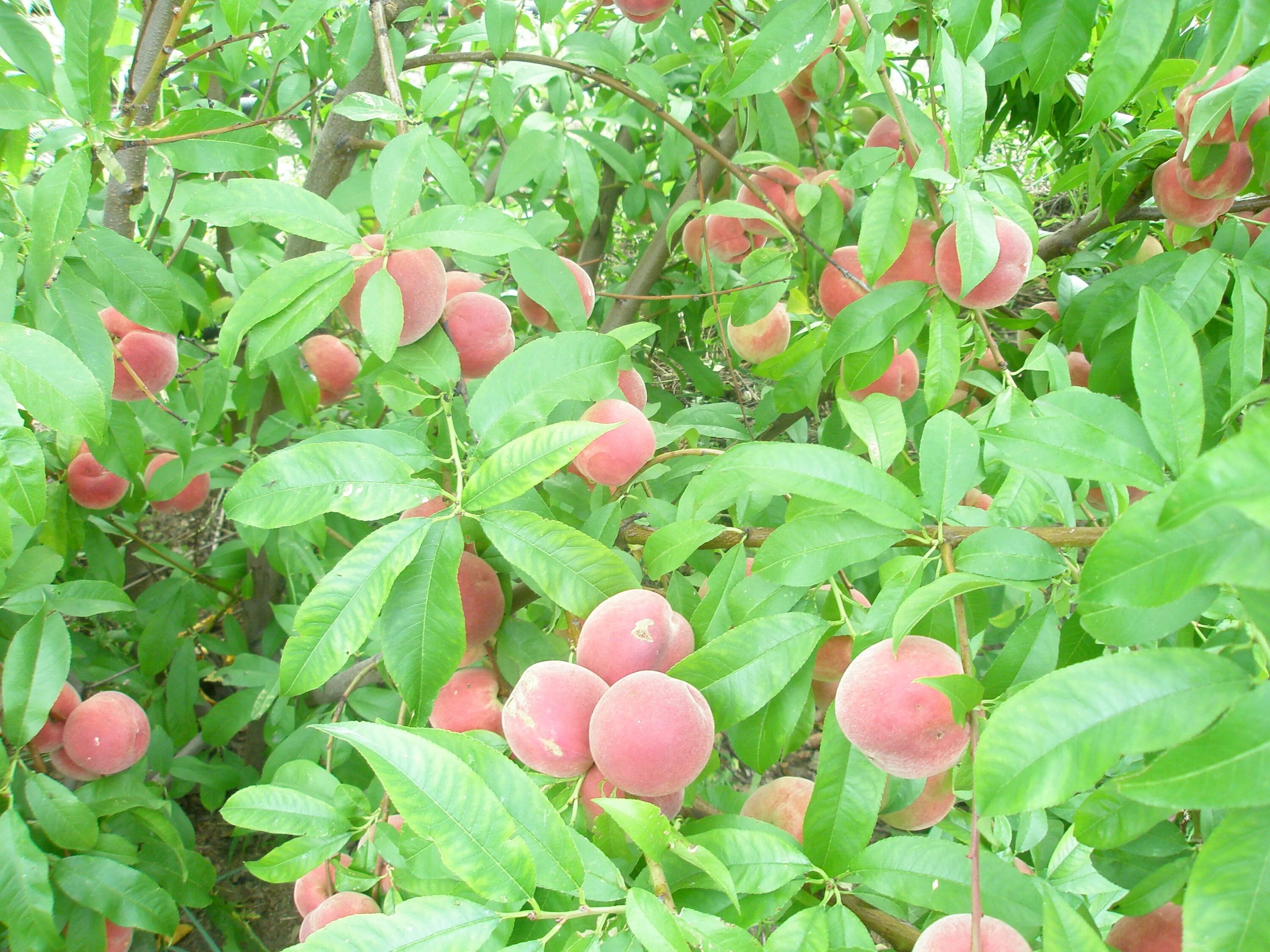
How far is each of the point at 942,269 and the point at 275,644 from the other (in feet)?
4.96

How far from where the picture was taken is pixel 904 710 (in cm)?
63

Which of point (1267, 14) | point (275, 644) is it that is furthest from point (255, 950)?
point (1267, 14)

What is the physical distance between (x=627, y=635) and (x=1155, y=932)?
55cm

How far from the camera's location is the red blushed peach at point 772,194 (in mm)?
1373

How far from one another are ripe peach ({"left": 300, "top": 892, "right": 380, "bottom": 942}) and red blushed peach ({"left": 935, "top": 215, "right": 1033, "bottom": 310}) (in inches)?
38.4

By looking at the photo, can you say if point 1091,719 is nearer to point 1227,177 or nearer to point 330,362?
point 1227,177

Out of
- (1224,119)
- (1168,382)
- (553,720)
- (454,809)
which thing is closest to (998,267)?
(1168,382)

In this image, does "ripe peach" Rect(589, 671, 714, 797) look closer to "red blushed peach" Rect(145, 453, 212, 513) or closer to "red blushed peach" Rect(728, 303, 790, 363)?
"red blushed peach" Rect(728, 303, 790, 363)

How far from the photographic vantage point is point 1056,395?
0.66m

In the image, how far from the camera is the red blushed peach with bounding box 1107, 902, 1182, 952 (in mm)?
738

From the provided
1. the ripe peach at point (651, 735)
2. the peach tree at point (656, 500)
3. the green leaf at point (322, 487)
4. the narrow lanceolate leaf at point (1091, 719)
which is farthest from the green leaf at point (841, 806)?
the green leaf at point (322, 487)

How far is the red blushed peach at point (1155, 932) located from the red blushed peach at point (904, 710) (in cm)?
28

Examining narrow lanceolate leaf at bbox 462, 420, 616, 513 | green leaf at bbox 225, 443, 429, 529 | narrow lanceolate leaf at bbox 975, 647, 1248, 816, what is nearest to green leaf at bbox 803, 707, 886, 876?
narrow lanceolate leaf at bbox 975, 647, 1248, 816

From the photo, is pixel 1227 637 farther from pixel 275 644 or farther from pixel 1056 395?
pixel 275 644
